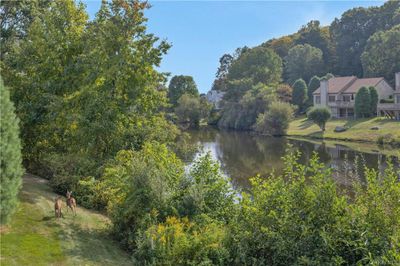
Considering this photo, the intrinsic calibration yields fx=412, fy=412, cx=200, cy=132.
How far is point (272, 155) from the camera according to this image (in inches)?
1908

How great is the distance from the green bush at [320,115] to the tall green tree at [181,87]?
45.0m

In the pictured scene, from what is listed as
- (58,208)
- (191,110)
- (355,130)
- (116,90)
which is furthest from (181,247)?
(191,110)

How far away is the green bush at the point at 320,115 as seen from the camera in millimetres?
65750

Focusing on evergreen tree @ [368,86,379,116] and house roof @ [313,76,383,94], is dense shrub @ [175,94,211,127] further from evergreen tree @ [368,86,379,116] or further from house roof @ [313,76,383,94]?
evergreen tree @ [368,86,379,116]

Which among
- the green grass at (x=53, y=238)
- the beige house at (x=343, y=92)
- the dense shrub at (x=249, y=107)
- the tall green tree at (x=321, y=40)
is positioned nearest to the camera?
the green grass at (x=53, y=238)

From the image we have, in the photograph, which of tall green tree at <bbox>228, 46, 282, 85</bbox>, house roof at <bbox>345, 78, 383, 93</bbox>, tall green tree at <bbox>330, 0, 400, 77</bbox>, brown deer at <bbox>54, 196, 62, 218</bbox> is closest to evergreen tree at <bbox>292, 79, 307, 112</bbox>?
house roof at <bbox>345, 78, 383, 93</bbox>

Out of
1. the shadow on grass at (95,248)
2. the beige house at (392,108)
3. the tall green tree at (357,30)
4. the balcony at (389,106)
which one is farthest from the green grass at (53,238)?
the tall green tree at (357,30)

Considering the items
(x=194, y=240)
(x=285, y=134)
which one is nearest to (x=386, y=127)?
(x=285, y=134)

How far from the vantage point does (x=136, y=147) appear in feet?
74.6

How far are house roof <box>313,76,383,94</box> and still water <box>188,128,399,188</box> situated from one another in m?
22.8

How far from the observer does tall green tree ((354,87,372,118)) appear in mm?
69625

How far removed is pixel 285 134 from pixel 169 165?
5687cm

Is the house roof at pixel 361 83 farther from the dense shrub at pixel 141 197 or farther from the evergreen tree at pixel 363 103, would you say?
the dense shrub at pixel 141 197

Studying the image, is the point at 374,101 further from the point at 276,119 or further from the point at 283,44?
the point at 283,44
